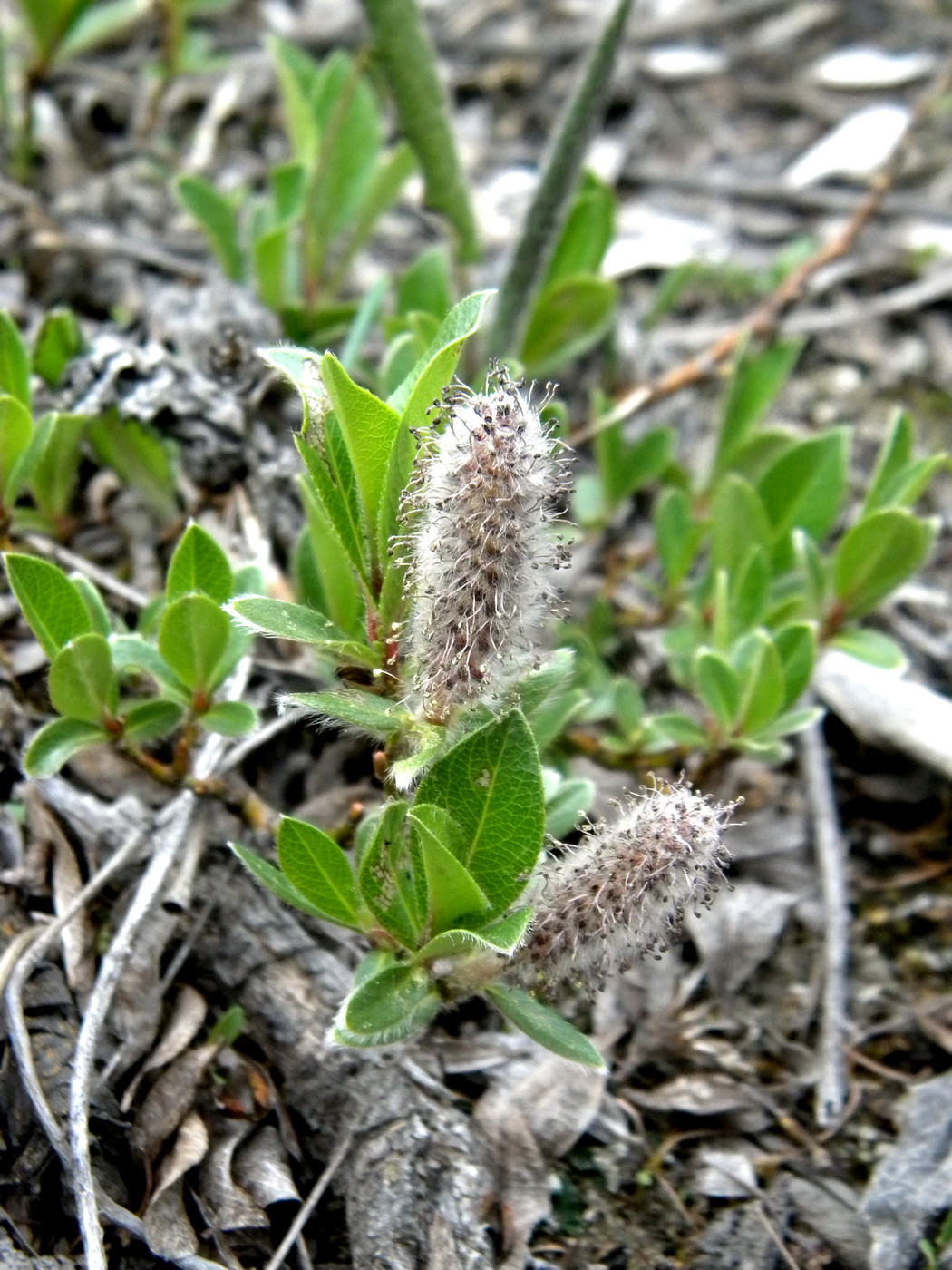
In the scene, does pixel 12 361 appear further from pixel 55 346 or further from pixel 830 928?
pixel 830 928

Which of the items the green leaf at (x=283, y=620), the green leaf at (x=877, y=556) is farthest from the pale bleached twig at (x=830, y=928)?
the green leaf at (x=283, y=620)

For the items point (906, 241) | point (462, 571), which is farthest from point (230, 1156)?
point (906, 241)

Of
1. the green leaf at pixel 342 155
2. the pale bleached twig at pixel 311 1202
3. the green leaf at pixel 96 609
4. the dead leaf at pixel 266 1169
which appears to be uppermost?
the green leaf at pixel 342 155

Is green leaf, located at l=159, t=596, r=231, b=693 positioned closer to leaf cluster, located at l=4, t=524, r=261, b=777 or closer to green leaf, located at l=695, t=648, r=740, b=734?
leaf cluster, located at l=4, t=524, r=261, b=777

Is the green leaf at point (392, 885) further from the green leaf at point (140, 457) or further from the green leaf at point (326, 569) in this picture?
the green leaf at point (140, 457)

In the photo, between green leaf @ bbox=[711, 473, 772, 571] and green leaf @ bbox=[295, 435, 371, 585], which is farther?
green leaf @ bbox=[711, 473, 772, 571]

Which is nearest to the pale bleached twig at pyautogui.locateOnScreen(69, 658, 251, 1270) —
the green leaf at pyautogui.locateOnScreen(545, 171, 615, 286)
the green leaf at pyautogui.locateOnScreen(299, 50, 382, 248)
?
the green leaf at pyautogui.locateOnScreen(299, 50, 382, 248)
